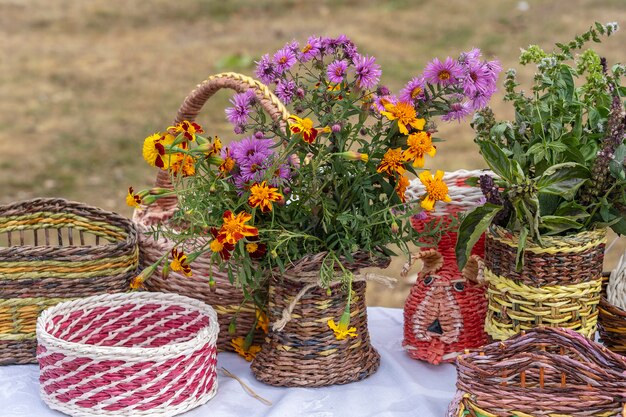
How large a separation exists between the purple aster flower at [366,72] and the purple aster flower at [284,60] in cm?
10

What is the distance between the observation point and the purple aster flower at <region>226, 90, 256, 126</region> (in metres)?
1.33

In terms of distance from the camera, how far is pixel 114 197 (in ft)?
13.5

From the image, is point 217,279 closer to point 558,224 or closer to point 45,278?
point 45,278

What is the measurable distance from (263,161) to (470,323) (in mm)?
480

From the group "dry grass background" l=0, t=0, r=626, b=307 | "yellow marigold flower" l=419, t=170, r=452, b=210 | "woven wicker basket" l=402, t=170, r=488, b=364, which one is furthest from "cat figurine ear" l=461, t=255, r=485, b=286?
"dry grass background" l=0, t=0, r=626, b=307

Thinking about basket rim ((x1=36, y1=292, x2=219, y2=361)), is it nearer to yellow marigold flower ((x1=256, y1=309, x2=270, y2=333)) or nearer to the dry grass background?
yellow marigold flower ((x1=256, y1=309, x2=270, y2=333))

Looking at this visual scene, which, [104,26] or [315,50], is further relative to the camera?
[104,26]

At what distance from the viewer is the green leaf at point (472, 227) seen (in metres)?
1.23

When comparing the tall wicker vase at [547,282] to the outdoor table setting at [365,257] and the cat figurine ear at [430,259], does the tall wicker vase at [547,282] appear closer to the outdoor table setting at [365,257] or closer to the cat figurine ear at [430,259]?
the outdoor table setting at [365,257]

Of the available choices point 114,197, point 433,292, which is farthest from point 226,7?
point 433,292

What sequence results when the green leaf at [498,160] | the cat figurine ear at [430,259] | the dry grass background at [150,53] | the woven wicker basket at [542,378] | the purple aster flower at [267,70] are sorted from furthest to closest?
the dry grass background at [150,53], the cat figurine ear at [430,259], the purple aster flower at [267,70], the green leaf at [498,160], the woven wicker basket at [542,378]

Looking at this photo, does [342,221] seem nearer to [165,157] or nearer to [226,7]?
[165,157]

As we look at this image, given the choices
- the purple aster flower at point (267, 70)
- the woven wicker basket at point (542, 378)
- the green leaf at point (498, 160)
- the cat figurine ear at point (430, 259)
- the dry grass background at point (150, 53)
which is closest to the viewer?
the woven wicker basket at point (542, 378)

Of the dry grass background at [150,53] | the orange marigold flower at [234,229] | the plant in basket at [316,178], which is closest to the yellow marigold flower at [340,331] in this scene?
the plant in basket at [316,178]
